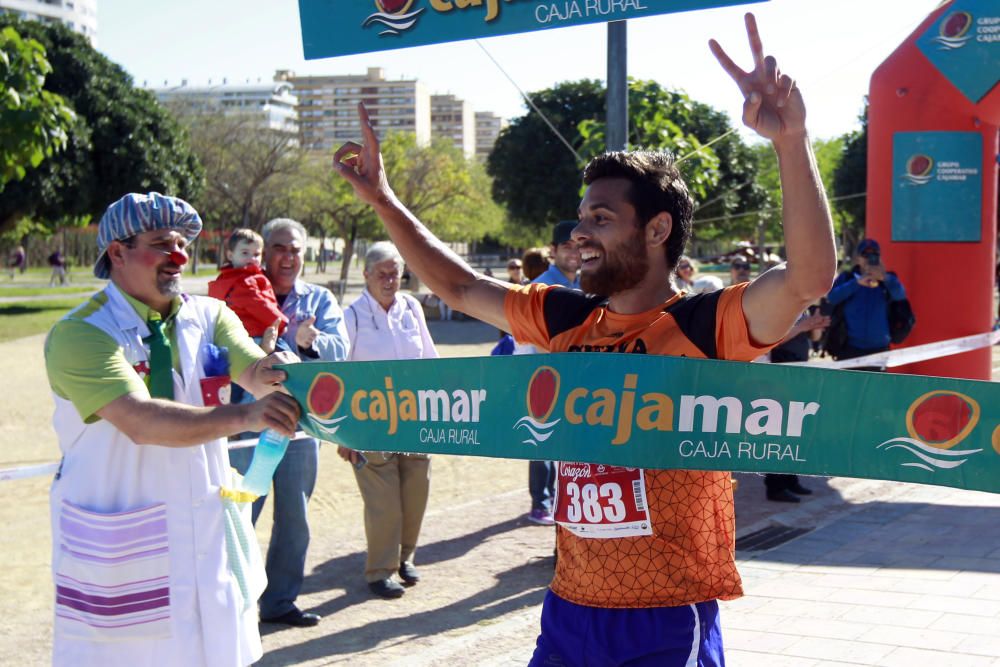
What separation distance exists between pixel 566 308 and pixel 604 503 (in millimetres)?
581

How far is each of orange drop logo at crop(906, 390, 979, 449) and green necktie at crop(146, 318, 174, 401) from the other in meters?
2.26

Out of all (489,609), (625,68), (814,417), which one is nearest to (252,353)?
Result: (814,417)

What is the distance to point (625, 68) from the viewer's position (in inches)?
246

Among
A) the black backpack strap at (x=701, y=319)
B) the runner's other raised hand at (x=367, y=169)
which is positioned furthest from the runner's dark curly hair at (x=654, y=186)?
the runner's other raised hand at (x=367, y=169)

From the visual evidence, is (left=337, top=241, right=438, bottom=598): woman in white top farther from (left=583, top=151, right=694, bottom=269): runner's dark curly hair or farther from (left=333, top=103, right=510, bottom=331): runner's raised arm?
(left=583, top=151, right=694, bottom=269): runner's dark curly hair

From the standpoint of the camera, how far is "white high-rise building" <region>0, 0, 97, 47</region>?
10350 centimetres

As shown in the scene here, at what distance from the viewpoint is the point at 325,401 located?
10.9ft

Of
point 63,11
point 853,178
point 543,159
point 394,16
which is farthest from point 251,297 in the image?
point 63,11

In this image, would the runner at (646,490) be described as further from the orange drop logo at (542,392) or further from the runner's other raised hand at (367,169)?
the runner's other raised hand at (367,169)

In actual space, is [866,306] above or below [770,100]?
below

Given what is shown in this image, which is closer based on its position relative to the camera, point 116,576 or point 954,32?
point 116,576

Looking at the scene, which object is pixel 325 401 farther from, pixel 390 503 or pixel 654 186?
pixel 390 503

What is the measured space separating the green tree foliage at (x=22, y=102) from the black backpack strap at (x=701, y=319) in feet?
20.3

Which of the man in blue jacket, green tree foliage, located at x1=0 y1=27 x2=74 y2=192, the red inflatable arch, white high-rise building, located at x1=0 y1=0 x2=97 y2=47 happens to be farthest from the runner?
white high-rise building, located at x1=0 y1=0 x2=97 y2=47
